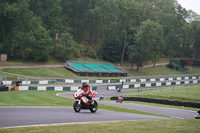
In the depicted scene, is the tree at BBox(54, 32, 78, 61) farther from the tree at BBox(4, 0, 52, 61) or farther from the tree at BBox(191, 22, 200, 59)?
the tree at BBox(191, 22, 200, 59)

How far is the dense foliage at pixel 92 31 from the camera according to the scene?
7012 centimetres

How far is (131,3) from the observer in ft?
308

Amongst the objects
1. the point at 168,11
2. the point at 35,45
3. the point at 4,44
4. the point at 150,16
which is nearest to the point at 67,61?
the point at 35,45

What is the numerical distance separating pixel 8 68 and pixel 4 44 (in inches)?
487

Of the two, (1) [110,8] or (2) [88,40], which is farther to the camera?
(2) [88,40]

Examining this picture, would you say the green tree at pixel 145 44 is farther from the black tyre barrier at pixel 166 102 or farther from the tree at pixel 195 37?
the black tyre barrier at pixel 166 102

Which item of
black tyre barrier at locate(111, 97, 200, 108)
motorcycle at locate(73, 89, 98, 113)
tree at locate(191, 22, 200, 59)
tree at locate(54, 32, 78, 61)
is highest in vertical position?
tree at locate(191, 22, 200, 59)

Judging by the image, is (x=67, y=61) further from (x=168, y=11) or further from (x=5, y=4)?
(x=168, y=11)

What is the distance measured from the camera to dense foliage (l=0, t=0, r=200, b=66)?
230 feet

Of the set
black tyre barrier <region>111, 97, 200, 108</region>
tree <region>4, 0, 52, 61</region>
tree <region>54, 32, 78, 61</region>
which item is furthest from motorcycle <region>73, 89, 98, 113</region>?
tree <region>54, 32, 78, 61</region>

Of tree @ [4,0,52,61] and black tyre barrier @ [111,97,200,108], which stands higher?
tree @ [4,0,52,61]

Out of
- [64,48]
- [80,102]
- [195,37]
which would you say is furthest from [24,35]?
[195,37]

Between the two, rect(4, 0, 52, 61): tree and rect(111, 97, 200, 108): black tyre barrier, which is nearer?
rect(111, 97, 200, 108): black tyre barrier

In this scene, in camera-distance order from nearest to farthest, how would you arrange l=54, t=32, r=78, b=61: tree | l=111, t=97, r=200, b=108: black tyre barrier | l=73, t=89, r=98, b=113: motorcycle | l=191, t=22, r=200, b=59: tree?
l=73, t=89, r=98, b=113: motorcycle < l=111, t=97, r=200, b=108: black tyre barrier < l=54, t=32, r=78, b=61: tree < l=191, t=22, r=200, b=59: tree
